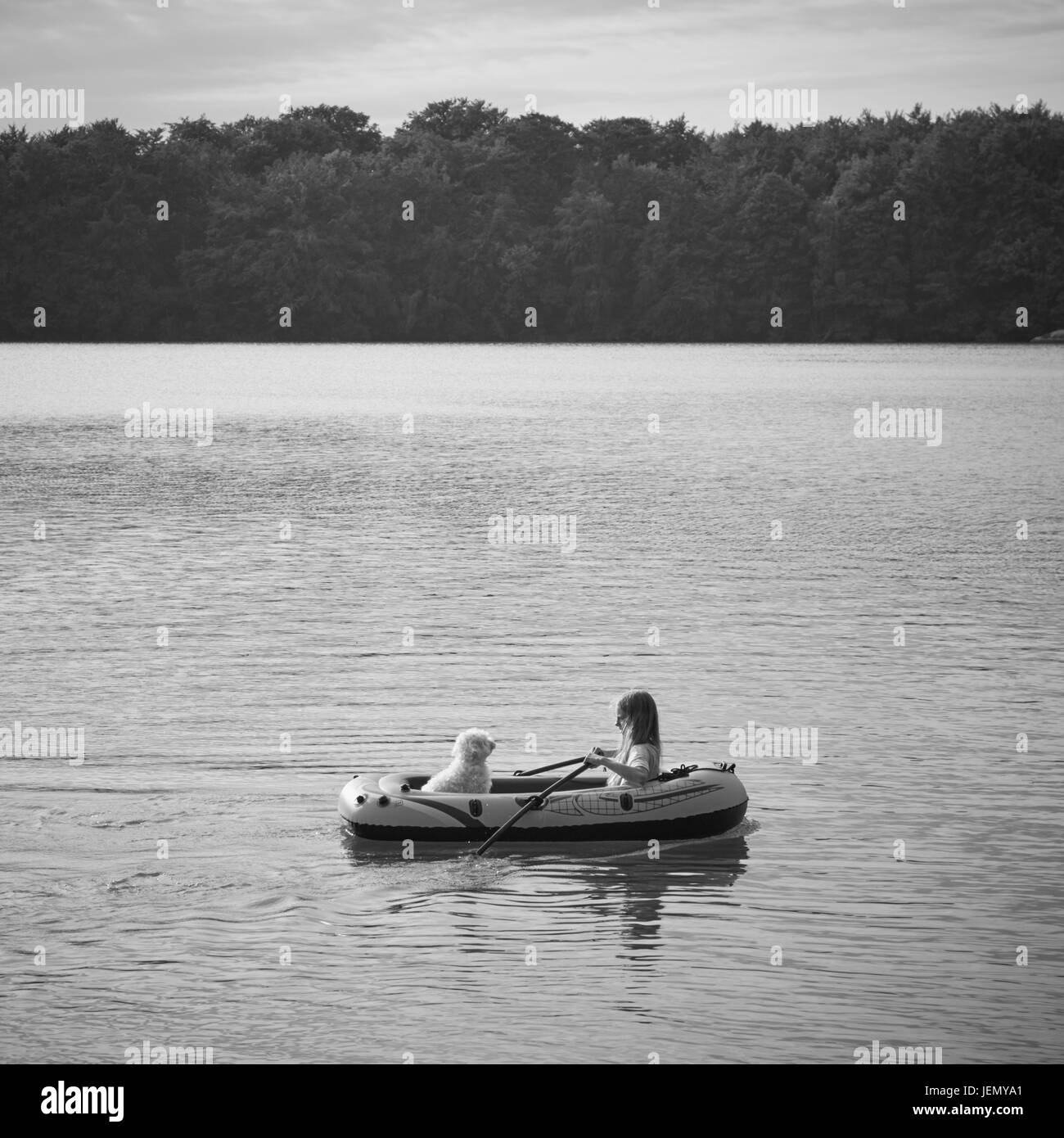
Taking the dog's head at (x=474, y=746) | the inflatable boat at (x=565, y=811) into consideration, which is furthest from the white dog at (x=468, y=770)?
the inflatable boat at (x=565, y=811)

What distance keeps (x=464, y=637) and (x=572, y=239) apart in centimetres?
8642

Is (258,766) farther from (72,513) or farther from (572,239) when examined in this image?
(572,239)

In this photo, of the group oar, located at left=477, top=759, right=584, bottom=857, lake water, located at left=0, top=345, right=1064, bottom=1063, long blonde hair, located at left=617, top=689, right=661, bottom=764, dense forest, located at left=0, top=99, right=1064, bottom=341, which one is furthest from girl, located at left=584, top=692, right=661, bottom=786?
dense forest, located at left=0, top=99, right=1064, bottom=341

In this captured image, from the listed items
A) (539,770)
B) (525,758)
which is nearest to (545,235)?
(525,758)

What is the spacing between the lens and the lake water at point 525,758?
9.07 m

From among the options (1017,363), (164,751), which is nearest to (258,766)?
(164,751)

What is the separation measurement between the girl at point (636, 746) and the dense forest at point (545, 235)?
8728 cm

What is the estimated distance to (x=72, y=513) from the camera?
2966 cm

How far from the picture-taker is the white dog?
451 inches

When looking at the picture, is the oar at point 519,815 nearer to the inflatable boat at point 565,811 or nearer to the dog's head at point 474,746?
the inflatable boat at point 565,811

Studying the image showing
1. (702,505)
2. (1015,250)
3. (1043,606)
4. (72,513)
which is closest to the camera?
(1043,606)

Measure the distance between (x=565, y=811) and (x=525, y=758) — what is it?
2.18 metres

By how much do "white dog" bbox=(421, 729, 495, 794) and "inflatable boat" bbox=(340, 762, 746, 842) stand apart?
104mm
